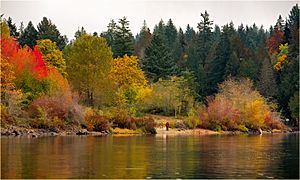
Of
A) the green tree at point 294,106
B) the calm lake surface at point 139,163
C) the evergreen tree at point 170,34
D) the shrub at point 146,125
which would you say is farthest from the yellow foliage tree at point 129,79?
the evergreen tree at point 170,34

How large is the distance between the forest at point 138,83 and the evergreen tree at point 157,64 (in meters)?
0.19

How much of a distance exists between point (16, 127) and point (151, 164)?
34.4m

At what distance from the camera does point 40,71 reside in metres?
82.2

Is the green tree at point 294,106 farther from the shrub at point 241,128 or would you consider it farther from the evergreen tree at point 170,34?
the evergreen tree at point 170,34

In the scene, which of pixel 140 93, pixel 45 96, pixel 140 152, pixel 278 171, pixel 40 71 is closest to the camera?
pixel 278 171

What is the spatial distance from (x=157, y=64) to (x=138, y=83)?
Answer: 67.2 feet

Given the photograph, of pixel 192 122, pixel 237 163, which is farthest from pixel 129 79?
pixel 237 163

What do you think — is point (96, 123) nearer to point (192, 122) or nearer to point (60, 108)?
point (60, 108)

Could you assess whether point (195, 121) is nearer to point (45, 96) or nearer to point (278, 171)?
point (45, 96)

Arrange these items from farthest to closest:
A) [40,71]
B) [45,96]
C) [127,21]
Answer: [127,21], [40,71], [45,96]

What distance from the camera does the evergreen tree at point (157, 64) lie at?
12662 cm

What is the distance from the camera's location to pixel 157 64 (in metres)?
127

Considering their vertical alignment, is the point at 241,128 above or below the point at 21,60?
below

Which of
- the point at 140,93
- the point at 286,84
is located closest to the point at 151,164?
the point at 140,93
